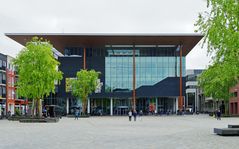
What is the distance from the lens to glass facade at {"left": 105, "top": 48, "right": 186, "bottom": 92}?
A: 106062 mm

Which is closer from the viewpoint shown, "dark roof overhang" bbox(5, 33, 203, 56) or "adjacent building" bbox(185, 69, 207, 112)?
"dark roof overhang" bbox(5, 33, 203, 56)

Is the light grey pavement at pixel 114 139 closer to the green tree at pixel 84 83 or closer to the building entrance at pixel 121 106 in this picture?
the green tree at pixel 84 83

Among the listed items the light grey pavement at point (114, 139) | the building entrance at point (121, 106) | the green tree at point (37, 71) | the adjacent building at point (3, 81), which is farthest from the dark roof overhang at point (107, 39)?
the light grey pavement at point (114, 139)

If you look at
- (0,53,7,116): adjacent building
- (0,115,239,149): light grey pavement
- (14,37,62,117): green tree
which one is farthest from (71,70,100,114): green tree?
(0,115,239,149): light grey pavement

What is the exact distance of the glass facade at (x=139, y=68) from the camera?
Answer: 4176 inches

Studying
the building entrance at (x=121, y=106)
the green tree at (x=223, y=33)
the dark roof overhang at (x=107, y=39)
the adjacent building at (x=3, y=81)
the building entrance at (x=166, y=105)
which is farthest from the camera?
the building entrance at (x=166, y=105)

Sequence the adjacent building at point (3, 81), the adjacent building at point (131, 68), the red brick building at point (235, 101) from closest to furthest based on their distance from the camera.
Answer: the adjacent building at point (3, 81), the adjacent building at point (131, 68), the red brick building at point (235, 101)

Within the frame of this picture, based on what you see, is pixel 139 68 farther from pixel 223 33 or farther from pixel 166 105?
pixel 223 33

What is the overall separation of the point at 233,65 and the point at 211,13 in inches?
145

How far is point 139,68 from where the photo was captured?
106312 mm

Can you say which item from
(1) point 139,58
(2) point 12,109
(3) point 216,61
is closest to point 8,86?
(2) point 12,109

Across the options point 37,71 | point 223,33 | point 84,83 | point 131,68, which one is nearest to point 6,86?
point 84,83

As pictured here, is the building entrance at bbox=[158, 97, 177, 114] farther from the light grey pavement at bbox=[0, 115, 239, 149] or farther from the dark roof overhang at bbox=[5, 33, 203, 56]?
the light grey pavement at bbox=[0, 115, 239, 149]

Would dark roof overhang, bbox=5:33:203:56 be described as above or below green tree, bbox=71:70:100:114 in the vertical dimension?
above
